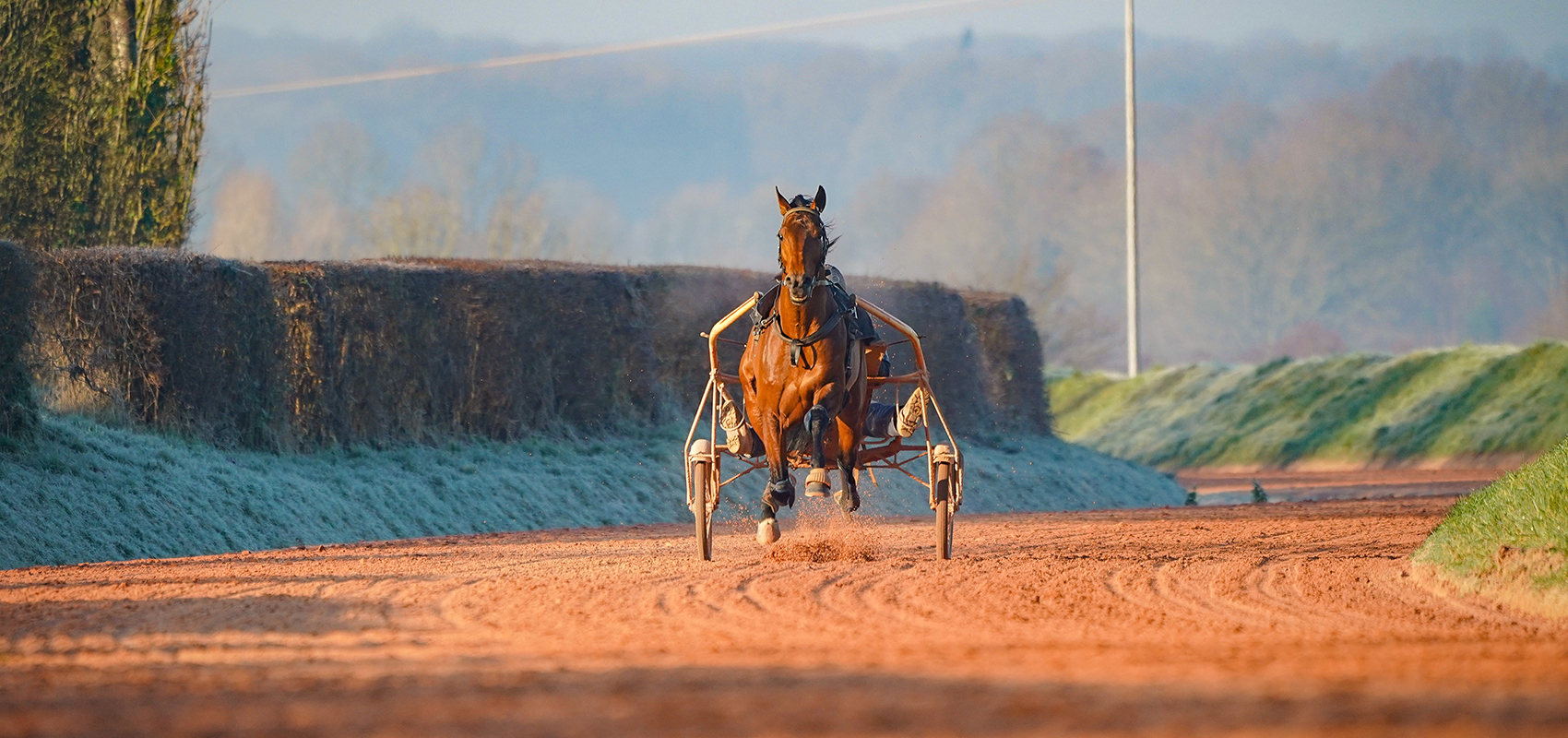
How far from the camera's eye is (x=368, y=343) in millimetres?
16234

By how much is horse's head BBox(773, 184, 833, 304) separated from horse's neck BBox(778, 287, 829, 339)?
5 centimetres

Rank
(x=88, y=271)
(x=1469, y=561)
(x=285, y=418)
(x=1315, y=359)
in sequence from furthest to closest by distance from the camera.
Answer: (x=1315, y=359)
(x=285, y=418)
(x=88, y=271)
(x=1469, y=561)

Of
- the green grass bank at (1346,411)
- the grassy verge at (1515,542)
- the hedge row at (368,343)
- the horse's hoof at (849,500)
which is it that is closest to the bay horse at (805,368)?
the horse's hoof at (849,500)

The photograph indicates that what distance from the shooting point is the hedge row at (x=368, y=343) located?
13.9 metres

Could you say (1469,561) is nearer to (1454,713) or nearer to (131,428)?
(1454,713)

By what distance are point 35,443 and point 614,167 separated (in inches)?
4269

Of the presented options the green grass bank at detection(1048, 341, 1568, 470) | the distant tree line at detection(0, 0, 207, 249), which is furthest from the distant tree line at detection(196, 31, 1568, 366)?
the distant tree line at detection(0, 0, 207, 249)

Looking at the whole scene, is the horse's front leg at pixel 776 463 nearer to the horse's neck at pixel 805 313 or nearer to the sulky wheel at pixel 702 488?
the horse's neck at pixel 805 313

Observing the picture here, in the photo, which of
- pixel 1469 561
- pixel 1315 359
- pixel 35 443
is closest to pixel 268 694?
pixel 1469 561

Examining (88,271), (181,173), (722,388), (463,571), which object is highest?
(181,173)

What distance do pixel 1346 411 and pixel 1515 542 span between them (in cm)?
2675

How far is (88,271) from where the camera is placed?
13.6m

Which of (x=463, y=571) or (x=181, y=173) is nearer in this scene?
(x=463, y=571)

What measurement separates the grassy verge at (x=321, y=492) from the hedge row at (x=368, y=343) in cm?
32
